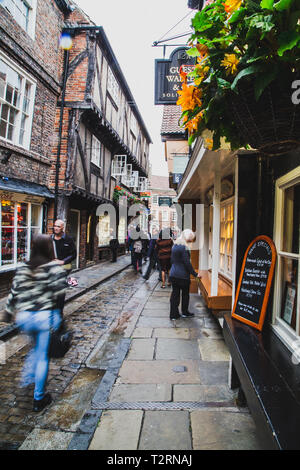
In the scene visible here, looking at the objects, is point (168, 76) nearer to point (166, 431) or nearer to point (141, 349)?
point (141, 349)

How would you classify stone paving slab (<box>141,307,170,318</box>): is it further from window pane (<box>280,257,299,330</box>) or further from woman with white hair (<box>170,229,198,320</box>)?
window pane (<box>280,257,299,330</box>)

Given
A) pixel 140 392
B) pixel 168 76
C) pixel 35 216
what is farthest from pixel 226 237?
pixel 35 216

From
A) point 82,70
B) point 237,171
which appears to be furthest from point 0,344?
point 82,70

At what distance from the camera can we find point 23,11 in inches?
308

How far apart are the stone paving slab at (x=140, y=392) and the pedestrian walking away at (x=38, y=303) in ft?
2.29

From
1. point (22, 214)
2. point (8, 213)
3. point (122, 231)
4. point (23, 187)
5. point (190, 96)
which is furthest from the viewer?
point (122, 231)

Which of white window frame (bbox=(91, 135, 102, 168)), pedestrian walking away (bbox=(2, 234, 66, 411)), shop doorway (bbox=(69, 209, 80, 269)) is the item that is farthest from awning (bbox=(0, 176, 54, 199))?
pedestrian walking away (bbox=(2, 234, 66, 411))

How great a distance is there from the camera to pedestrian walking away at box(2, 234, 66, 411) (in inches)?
116

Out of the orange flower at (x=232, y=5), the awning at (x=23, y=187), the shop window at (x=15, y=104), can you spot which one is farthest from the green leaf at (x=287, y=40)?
the shop window at (x=15, y=104)

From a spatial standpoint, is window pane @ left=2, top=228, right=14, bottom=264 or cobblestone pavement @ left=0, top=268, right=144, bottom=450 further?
window pane @ left=2, top=228, right=14, bottom=264

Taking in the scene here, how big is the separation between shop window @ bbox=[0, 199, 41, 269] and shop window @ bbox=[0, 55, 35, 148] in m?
1.71

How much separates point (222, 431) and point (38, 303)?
6.70 feet

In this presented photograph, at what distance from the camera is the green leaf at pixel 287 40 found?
1249 millimetres

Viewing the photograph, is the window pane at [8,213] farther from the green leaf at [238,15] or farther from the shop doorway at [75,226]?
the green leaf at [238,15]
